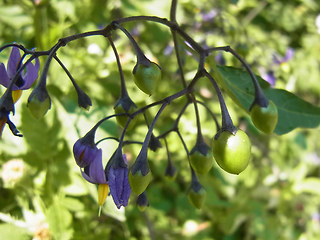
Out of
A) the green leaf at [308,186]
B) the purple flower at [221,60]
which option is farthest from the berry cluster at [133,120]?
the green leaf at [308,186]

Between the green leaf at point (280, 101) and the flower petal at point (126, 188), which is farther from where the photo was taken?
the green leaf at point (280, 101)

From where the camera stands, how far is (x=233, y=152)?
1.64 feet

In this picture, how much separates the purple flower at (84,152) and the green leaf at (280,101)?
25 cm

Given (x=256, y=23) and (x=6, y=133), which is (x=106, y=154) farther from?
(x=256, y=23)

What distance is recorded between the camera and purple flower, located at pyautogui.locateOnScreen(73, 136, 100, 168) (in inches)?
23.2

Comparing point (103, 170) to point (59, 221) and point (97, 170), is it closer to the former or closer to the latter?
point (97, 170)

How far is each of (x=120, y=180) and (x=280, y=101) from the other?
0.35 metres

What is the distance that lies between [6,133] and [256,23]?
94.5 inches

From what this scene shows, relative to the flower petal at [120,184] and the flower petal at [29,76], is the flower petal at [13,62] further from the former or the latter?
the flower petal at [120,184]

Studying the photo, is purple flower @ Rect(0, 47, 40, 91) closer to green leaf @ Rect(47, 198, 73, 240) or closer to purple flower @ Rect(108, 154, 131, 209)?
purple flower @ Rect(108, 154, 131, 209)

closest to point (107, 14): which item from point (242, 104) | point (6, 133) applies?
point (6, 133)

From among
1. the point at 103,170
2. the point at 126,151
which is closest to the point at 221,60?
the point at 126,151

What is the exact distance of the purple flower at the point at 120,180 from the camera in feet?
1.80

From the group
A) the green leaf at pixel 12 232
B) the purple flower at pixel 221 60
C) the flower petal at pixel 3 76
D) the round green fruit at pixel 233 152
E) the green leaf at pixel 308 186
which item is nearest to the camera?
the round green fruit at pixel 233 152
